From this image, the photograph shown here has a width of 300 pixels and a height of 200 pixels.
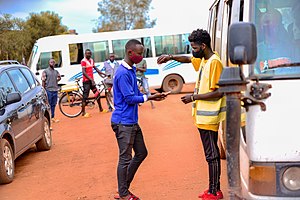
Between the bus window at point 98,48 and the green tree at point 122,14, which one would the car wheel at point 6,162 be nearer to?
the bus window at point 98,48

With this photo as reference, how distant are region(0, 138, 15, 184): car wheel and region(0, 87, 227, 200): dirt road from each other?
12 centimetres

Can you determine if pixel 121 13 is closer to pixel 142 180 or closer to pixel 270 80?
pixel 142 180

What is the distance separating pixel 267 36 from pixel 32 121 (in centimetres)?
576

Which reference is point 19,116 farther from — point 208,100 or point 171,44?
point 171,44

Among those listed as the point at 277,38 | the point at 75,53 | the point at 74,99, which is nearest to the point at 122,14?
the point at 75,53

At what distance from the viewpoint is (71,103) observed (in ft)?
48.5

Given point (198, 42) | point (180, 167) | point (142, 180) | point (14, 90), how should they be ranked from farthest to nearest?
1. point (14, 90)
2. point (180, 167)
3. point (142, 180)
4. point (198, 42)

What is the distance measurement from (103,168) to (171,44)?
13.1 metres

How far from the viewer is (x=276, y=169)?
305cm

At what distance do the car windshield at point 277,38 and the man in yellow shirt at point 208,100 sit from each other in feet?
3.32

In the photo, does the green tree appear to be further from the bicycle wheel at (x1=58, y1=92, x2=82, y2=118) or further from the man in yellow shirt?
the man in yellow shirt

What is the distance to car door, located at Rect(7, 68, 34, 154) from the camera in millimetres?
7609

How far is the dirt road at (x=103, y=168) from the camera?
6074mm

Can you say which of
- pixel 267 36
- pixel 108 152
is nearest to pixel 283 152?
pixel 267 36
